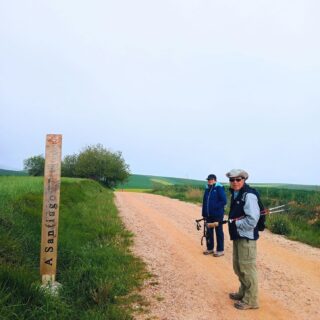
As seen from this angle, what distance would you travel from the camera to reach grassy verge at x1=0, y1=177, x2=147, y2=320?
532 cm

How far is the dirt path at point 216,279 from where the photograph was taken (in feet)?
20.3

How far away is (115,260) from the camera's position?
27.6 feet

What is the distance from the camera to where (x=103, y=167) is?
220 feet

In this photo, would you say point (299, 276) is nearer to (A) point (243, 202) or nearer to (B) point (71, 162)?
(A) point (243, 202)

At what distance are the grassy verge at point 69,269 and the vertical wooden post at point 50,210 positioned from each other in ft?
0.84

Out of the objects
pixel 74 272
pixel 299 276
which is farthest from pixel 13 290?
pixel 299 276

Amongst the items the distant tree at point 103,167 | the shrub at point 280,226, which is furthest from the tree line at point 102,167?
the shrub at point 280,226

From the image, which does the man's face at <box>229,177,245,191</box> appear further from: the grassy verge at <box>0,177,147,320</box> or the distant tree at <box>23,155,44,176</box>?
the distant tree at <box>23,155,44,176</box>

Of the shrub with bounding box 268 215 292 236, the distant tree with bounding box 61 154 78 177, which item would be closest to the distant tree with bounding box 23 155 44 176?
the distant tree with bounding box 61 154 78 177

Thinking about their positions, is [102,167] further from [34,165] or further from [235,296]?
[235,296]

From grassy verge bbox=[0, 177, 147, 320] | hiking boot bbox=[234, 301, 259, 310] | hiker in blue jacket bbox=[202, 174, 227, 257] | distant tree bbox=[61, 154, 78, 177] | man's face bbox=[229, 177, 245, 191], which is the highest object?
distant tree bbox=[61, 154, 78, 177]

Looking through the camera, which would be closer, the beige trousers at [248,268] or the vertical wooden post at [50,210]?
the beige trousers at [248,268]

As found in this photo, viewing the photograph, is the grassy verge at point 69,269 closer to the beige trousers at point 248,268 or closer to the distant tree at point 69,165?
the beige trousers at point 248,268

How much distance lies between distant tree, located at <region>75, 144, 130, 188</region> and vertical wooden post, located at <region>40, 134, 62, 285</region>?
60.4m
